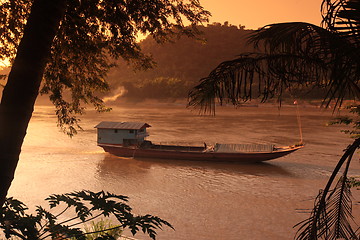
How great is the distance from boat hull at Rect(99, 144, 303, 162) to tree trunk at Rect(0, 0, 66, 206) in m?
27.0

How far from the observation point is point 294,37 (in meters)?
3.46

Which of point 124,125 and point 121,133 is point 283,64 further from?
point 121,133

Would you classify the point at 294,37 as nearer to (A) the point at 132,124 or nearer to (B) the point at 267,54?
(B) the point at 267,54

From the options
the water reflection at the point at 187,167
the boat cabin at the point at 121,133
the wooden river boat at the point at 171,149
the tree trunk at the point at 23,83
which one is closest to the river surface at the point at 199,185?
the water reflection at the point at 187,167

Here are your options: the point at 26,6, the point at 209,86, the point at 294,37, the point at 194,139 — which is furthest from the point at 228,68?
the point at 194,139

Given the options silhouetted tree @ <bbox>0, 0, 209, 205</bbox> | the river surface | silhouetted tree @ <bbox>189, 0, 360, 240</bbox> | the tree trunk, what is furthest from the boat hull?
the tree trunk

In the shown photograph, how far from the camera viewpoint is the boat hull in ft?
98.1

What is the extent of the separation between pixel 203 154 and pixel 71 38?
2509cm

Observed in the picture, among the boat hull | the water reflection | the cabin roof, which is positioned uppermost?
the cabin roof

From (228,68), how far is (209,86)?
0.30 metres

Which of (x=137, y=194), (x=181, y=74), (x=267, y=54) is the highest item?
(x=181, y=74)

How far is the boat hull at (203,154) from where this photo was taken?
29891mm

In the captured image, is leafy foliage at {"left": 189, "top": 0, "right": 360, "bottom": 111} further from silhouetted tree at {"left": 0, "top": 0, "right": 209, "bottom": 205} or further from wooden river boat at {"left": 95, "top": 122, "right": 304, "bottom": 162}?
wooden river boat at {"left": 95, "top": 122, "right": 304, "bottom": 162}

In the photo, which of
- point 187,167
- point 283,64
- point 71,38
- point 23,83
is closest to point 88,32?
point 71,38
